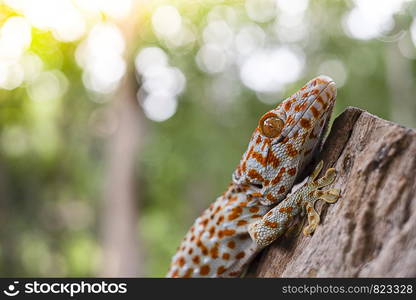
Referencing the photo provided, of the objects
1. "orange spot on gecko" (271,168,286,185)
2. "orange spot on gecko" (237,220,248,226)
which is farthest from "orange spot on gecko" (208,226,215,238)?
"orange spot on gecko" (271,168,286,185)

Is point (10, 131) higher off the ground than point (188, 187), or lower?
higher

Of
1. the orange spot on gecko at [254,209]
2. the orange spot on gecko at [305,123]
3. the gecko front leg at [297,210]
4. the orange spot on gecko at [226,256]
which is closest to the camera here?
the gecko front leg at [297,210]

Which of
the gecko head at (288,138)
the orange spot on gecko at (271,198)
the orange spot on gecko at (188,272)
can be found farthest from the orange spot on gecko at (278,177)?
the orange spot on gecko at (188,272)

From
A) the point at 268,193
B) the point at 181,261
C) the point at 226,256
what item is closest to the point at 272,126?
the point at 268,193

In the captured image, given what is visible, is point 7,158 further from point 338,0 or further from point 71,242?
point 338,0

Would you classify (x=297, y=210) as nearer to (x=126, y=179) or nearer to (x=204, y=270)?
(x=204, y=270)

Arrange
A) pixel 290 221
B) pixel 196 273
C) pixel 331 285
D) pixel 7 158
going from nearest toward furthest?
pixel 331 285 → pixel 290 221 → pixel 196 273 → pixel 7 158

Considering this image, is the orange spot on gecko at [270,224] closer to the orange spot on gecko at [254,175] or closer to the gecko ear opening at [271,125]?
the orange spot on gecko at [254,175]

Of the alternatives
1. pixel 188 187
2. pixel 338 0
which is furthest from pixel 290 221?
pixel 188 187
